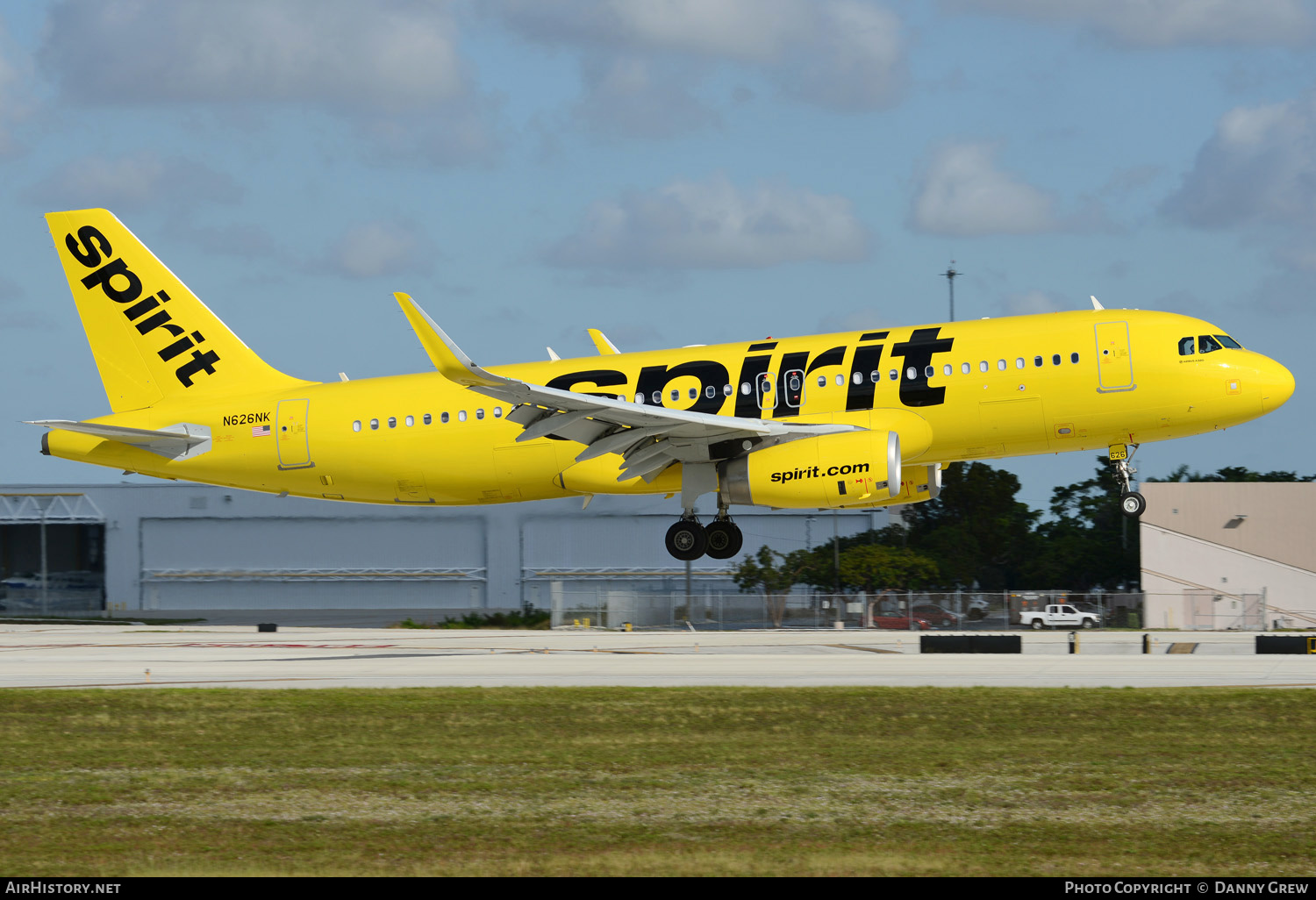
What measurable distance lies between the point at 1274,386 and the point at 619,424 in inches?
577

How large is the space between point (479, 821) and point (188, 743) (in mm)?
7672

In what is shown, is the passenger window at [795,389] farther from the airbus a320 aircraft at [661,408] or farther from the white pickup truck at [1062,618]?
the white pickup truck at [1062,618]

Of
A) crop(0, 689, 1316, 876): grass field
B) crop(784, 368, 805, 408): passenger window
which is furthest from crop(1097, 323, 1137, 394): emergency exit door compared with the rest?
crop(0, 689, 1316, 876): grass field

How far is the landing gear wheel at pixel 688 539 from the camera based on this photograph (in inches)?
1390

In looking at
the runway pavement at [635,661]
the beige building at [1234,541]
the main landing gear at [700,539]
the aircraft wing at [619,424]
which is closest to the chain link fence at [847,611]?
the runway pavement at [635,661]

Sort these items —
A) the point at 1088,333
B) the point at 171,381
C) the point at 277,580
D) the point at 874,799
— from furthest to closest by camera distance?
the point at 277,580 → the point at 171,381 → the point at 1088,333 → the point at 874,799

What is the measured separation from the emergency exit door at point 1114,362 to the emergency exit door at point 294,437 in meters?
20.0

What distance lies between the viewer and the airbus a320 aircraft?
30938mm

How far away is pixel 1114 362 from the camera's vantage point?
30.9 meters

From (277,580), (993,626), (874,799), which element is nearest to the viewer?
(874,799)

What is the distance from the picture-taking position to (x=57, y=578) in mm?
76375

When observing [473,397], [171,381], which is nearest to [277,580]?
[171,381]

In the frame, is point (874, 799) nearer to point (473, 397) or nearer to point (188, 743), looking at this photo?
point (188, 743)

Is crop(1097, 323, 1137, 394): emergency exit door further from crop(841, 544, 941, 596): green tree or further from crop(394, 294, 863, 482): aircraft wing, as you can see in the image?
crop(841, 544, 941, 596): green tree
